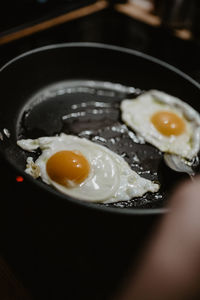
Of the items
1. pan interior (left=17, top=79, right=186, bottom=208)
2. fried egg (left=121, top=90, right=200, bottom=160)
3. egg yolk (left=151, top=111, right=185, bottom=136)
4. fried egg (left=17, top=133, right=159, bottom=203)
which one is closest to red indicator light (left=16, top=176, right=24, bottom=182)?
fried egg (left=17, top=133, right=159, bottom=203)

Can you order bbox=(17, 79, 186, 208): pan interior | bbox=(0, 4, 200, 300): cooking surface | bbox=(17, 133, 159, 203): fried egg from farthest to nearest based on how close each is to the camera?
bbox=(17, 79, 186, 208): pan interior < bbox=(17, 133, 159, 203): fried egg < bbox=(0, 4, 200, 300): cooking surface

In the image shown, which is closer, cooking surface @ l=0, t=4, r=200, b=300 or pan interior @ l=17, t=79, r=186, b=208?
cooking surface @ l=0, t=4, r=200, b=300

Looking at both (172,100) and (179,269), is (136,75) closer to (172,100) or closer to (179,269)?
(172,100)

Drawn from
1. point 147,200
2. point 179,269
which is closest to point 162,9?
point 147,200

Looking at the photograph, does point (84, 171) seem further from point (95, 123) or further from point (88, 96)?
point (88, 96)

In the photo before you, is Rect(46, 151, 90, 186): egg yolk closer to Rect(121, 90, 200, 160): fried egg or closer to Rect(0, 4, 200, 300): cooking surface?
Rect(0, 4, 200, 300): cooking surface

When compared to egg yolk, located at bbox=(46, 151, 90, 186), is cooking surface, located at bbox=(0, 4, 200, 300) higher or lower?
lower

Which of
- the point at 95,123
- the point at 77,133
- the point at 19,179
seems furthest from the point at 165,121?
the point at 19,179

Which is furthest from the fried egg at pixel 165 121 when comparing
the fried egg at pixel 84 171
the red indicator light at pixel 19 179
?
the red indicator light at pixel 19 179
